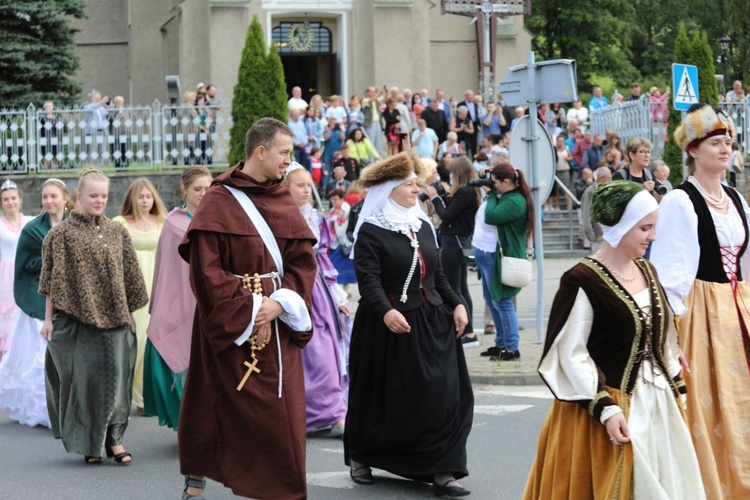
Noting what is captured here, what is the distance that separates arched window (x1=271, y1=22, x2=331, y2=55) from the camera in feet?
112

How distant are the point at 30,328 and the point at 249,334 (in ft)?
16.4

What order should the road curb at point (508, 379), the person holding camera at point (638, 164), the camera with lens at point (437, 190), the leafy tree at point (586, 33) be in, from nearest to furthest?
the road curb at point (508, 379), the person holding camera at point (638, 164), the camera with lens at point (437, 190), the leafy tree at point (586, 33)

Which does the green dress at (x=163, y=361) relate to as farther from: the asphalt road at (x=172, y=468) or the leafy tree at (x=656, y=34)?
the leafy tree at (x=656, y=34)

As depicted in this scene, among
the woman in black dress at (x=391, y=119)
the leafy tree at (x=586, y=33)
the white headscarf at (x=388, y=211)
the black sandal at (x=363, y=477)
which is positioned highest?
the leafy tree at (x=586, y=33)

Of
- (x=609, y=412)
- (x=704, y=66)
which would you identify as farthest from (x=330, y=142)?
(x=609, y=412)

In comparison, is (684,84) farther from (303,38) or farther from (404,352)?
(303,38)

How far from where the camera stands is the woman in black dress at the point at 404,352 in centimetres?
744

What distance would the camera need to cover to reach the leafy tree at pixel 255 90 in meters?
25.5

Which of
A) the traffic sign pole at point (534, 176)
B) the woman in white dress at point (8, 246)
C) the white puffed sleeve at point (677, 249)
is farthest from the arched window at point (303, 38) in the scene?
the white puffed sleeve at point (677, 249)

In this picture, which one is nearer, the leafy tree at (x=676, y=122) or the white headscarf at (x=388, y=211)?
the white headscarf at (x=388, y=211)

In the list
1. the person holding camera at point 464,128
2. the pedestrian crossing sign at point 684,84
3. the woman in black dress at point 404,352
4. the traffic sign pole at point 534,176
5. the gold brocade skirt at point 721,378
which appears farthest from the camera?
the person holding camera at point 464,128

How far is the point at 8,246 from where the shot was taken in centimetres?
1231

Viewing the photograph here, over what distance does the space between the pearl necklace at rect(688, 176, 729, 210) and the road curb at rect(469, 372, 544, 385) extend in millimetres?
5001

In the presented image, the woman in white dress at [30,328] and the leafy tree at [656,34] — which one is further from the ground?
the leafy tree at [656,34]
